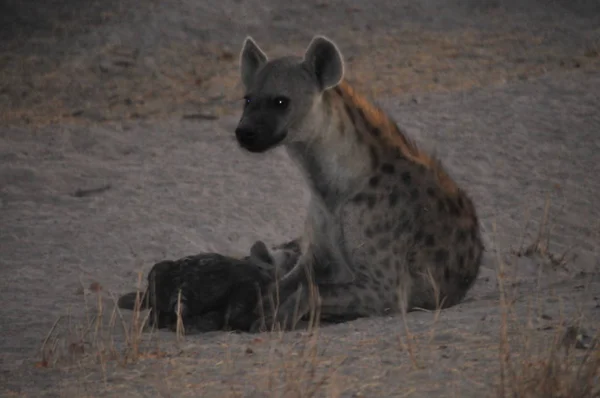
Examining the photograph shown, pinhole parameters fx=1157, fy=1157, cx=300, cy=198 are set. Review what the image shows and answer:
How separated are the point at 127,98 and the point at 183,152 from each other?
1.30 meters

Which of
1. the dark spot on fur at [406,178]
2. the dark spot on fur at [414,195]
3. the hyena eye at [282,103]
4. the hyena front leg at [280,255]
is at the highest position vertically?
the hyena eye at [282,103]

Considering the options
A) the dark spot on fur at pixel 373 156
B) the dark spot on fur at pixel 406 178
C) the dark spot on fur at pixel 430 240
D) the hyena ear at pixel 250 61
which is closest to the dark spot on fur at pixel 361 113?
the dark spot on fur at pixel 373 156

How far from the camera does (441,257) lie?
14.4 ft

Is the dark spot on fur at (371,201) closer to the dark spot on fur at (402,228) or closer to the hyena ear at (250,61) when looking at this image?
the dark spot on fur at (402,228)

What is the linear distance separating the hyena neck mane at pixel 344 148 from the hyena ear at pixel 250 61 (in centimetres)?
32

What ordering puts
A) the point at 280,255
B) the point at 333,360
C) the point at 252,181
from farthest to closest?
the point at 252,181 < the point at 280,255 < the point at 333,360

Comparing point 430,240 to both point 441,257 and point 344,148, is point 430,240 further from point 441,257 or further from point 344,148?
point 344,148

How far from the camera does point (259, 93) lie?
433cm

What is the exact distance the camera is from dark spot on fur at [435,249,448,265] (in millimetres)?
4391

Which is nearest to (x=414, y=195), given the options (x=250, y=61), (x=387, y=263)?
(x=387, y=263)

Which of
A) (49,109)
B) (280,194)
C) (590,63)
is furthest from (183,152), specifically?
(590,63)

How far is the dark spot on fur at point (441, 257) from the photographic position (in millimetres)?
4391

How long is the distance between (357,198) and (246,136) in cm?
53

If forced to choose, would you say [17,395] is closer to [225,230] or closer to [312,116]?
[312,116]
